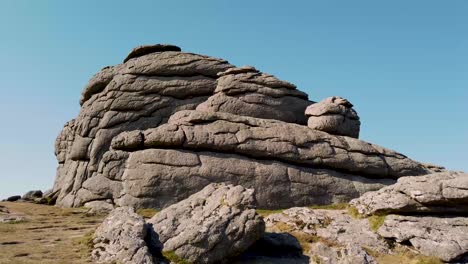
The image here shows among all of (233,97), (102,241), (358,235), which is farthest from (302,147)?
(102,241)

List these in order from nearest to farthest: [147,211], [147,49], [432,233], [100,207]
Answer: [432,233], [147,211], [100,207], [147,49]

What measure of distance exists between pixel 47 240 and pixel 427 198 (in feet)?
76.9

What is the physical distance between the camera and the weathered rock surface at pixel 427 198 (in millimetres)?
25859

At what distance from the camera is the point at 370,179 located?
4497 cm

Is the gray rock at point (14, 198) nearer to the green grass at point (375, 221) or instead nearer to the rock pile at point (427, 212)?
the rock pile at point (427, 212)

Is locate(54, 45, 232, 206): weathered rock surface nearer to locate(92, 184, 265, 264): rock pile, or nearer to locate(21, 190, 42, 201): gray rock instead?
locate(21, 190, 42, 201): gray rock

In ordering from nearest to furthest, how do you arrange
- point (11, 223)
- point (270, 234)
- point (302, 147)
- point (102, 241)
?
point (102, 241) → point (270, 234) → point (11, 223) → point (302, 147)

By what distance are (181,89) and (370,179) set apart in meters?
25.2

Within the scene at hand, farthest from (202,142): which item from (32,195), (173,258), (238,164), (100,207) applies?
(32,195)

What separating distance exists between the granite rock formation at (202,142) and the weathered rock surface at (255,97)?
5.1 inches

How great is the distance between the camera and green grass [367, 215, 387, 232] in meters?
26.1

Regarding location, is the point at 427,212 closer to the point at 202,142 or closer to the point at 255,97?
the point at 202,142

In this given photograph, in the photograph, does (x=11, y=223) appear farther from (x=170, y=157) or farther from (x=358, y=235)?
(x=358, y=235)

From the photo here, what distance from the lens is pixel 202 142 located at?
41656 mm
